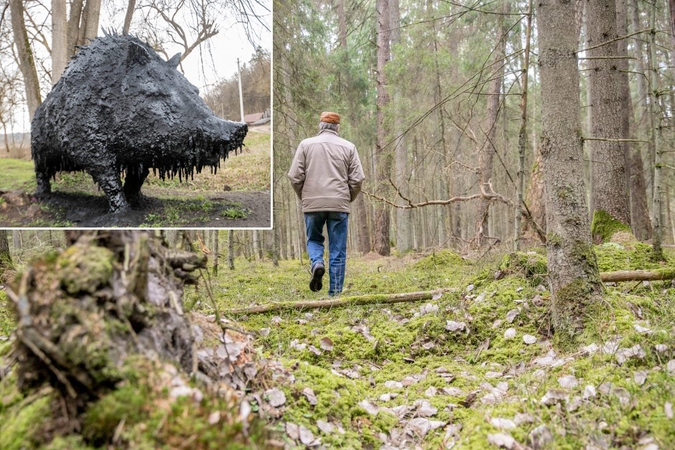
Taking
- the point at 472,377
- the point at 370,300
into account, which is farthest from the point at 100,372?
the point at 370,300

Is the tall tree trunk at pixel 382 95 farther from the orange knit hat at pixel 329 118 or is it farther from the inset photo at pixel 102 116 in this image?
the inset photo at pixel 102 116

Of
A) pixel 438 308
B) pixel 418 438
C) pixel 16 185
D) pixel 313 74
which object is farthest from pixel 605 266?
pixel 313 74

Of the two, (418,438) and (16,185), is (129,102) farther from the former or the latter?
(418,438)

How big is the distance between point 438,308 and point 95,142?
129 inches

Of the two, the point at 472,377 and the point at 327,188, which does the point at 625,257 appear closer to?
the point at 472,377

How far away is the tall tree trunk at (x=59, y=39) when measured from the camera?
3.51m

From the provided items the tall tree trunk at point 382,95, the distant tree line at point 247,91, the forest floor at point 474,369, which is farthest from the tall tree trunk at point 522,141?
the tall tree trunk at point 382,95

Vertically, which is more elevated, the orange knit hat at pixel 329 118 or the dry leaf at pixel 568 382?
the orange knit hat at pixel 329 118

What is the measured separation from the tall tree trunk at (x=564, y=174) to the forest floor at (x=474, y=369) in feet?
0.69

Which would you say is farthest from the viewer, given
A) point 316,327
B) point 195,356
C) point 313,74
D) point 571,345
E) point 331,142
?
point 313,74

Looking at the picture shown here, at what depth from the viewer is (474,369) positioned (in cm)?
341

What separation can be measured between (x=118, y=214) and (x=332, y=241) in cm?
296

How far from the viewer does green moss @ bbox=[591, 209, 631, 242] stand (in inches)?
260

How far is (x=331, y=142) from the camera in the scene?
226 inches
